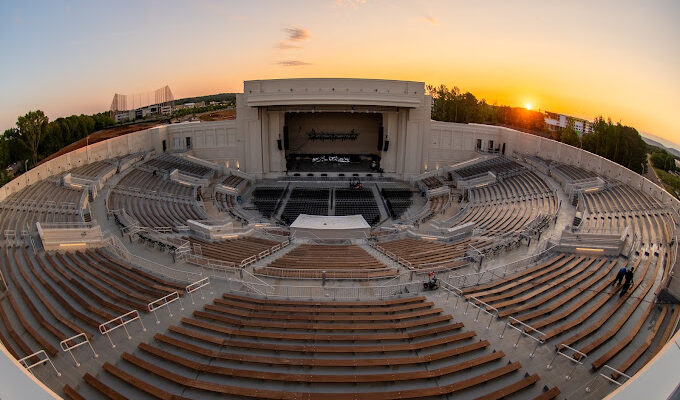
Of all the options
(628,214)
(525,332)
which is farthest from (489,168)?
(525,332)

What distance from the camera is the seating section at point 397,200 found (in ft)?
105

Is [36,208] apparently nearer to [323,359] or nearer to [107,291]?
[107,291]

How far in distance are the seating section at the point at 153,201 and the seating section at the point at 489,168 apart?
2605cm

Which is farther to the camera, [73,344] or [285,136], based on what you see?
[285,136]

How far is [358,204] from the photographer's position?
33.9 metres

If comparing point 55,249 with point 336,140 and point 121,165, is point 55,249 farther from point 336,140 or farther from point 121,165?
point 336,140

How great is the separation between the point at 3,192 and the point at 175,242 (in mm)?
10434

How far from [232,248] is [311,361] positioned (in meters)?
11.5

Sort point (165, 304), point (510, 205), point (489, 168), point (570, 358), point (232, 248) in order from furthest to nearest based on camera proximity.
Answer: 1. point (489, 168)
2. point (510, 205)
3. point (232, 248)
4. point (165, 304)
5. point (570, 358)

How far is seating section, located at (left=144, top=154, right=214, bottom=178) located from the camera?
3528 cm

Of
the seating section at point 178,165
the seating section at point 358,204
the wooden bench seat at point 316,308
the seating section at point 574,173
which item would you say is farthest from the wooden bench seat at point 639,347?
the seating section at point 178,165

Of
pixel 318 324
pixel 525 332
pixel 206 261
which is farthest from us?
pixel 206 261

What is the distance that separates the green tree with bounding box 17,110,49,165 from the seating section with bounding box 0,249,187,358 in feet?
128

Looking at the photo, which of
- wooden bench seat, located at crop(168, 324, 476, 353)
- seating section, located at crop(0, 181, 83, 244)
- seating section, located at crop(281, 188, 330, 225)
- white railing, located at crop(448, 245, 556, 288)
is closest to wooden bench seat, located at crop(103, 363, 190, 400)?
wooden bench seat, located at crop(168, 324, 476, 353)
